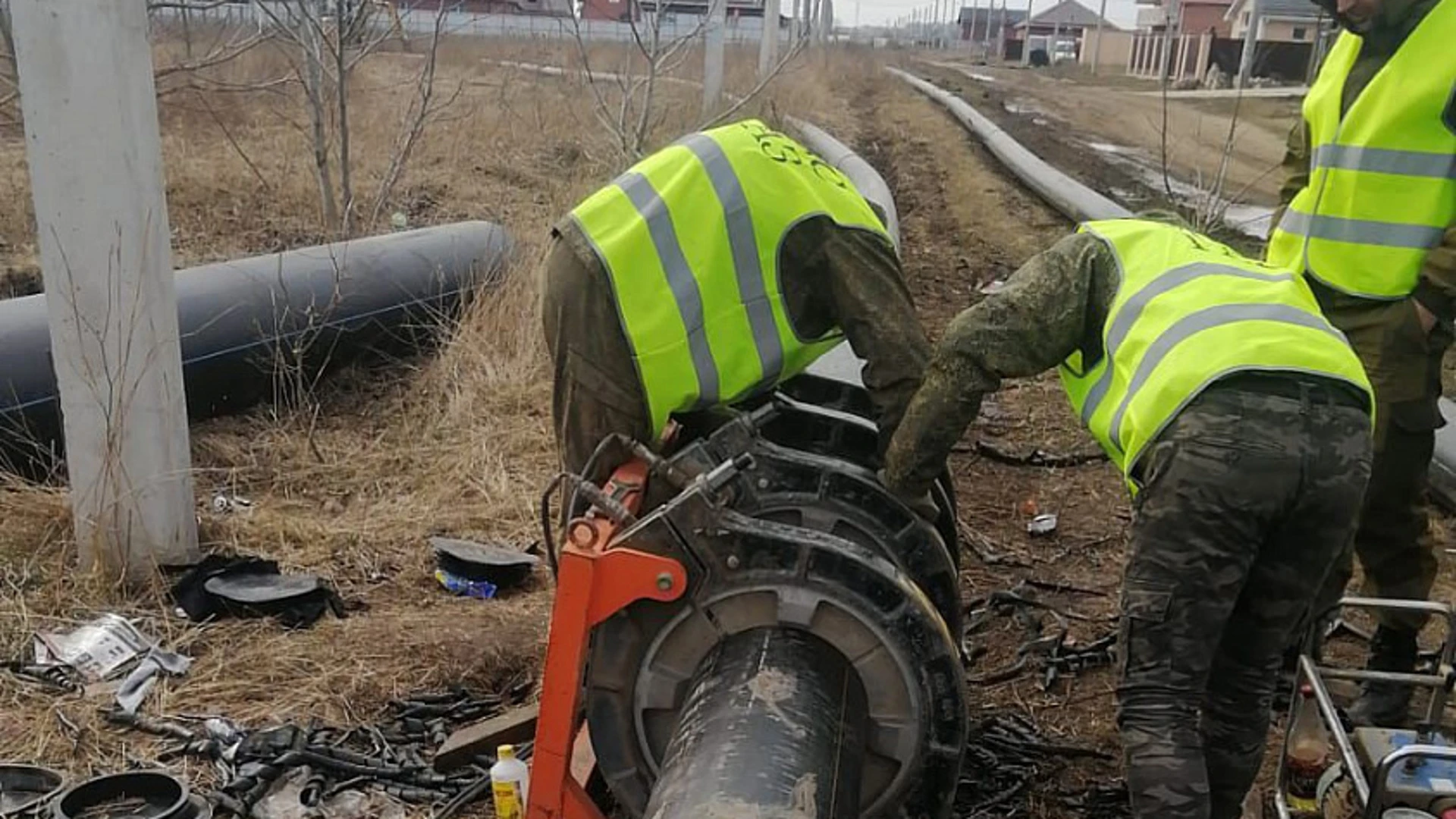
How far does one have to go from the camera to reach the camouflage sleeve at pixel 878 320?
3.09 metres

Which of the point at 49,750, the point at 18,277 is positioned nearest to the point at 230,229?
the point at 18,277

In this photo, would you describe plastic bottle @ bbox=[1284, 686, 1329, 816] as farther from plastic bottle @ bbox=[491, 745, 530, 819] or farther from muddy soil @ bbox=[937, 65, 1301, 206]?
muddy soil @ bbox=[937, 65, 1301, 206]

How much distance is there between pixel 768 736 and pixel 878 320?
4.30ft

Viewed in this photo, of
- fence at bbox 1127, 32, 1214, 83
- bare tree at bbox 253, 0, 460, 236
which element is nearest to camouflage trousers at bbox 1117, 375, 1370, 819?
bare tree at bbox 253, 0, 460, 236

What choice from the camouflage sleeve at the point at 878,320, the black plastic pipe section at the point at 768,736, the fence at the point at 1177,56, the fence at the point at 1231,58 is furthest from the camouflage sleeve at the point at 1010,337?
the fence at the point at 1231,58

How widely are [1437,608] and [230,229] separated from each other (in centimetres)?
900

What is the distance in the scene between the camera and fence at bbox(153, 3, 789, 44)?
9.38 metres

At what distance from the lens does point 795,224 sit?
3090 millimetres

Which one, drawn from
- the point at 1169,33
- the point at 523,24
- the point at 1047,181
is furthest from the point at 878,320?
the point at 523,24

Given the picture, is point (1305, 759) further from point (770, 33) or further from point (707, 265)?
point (770, 33)

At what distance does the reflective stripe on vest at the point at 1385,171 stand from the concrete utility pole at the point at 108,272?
137 inches

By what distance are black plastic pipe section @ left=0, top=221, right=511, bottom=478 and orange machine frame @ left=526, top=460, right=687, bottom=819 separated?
300 centimetres

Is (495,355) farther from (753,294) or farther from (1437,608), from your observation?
(1437,608)

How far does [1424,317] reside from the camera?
3.45 m
